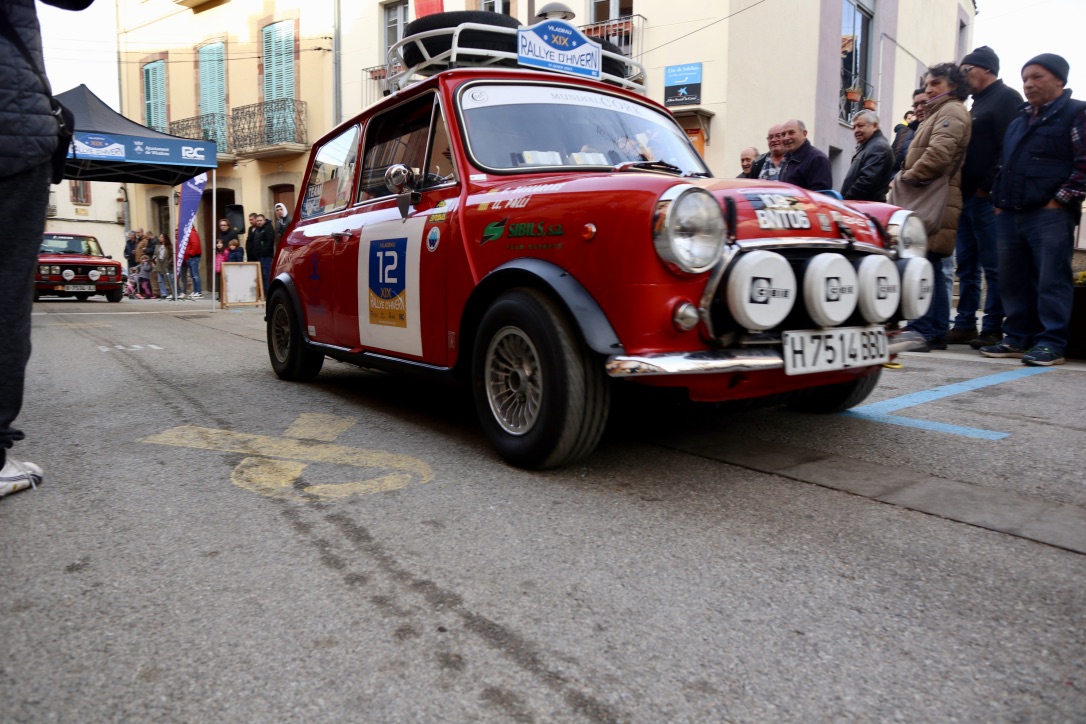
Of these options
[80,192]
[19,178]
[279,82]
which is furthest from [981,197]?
[80,192]

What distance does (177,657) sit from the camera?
5.59ft

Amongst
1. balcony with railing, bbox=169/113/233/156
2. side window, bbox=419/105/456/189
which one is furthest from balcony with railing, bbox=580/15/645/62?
balcony with railing, bbox=169/113/233/156

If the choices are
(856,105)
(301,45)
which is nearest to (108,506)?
(856,105)

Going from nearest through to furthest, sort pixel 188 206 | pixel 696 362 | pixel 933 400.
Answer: pixel 696 362 < pixel 933 400 < pixel 188 206

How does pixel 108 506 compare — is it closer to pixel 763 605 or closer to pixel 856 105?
pixel 763 605

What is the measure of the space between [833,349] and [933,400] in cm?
188

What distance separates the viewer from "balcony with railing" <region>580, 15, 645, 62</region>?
14672mm

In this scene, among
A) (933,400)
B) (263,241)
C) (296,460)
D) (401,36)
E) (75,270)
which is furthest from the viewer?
(75,270)

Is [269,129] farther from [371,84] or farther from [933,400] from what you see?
[933,400]

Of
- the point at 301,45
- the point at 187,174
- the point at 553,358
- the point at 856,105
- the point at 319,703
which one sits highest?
the point at 301,45

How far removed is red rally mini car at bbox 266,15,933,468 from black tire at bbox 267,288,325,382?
0.79 metres

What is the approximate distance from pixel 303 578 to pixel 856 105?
19.2 metres

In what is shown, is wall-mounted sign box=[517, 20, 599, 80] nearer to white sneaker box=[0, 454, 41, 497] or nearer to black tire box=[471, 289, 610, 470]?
black tire box=[471, 289, 610, 470]

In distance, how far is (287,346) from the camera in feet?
17.7
